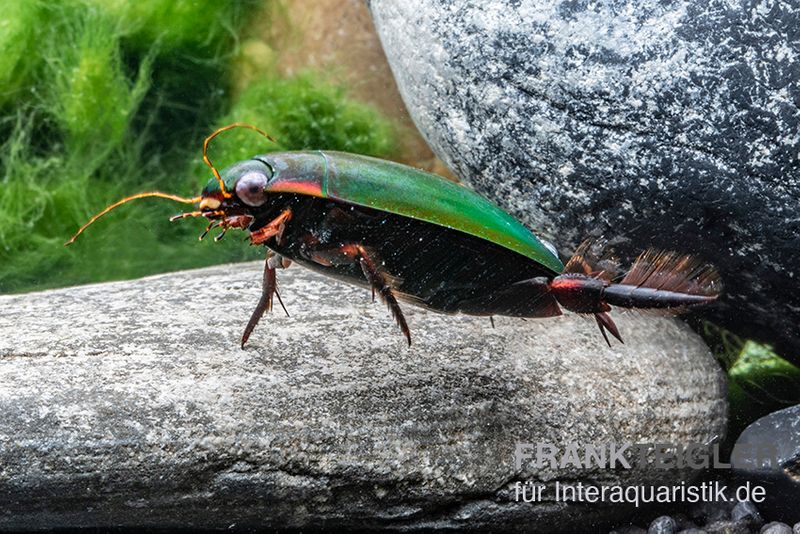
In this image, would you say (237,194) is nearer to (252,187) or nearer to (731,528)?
(252,187)

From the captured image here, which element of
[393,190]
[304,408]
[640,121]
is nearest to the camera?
[393,190]

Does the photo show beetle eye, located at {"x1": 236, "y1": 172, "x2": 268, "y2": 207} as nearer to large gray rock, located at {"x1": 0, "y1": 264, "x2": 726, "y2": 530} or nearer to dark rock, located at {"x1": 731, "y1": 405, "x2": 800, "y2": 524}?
large gray rock, located at {"x1": 0, "y1": 264, "x2": 726, "y2": 530}

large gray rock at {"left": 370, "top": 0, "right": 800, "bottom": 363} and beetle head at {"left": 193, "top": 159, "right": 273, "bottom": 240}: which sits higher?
large gray rock at {"left": 370, "top": 0, "right": 800, "bottom": 363}

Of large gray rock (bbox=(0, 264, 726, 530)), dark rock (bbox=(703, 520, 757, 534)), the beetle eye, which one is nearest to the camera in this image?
the beetle eye

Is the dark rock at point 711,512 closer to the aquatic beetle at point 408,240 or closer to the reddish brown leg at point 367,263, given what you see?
the aquatic beetle at point 408,240

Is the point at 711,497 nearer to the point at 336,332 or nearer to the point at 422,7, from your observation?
the point at 336,332

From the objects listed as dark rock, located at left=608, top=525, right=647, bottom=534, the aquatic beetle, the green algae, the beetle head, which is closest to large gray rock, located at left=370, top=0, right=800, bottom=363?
the aquatic beetle

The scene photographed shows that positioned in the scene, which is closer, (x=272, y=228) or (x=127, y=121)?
(x=272, y=228)

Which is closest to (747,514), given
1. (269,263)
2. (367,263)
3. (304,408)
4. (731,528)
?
(731,528)
